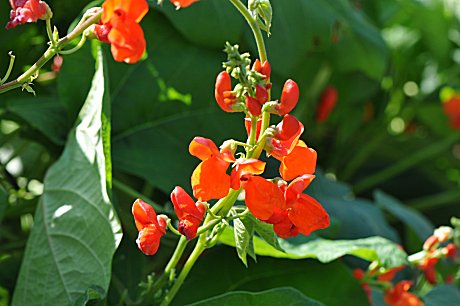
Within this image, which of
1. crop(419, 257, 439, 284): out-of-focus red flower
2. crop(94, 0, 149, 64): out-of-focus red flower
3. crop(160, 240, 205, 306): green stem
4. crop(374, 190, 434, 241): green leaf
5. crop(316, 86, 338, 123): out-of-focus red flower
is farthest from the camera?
crop(316, 86, 338, 123): out-of-focus red flower

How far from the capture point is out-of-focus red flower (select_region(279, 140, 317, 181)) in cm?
60

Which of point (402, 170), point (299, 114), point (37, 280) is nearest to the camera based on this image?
point (37, 280)

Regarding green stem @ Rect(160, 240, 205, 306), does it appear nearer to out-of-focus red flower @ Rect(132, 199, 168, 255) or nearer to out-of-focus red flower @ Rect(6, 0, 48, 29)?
out-of-focus red flower @ Rect(132, 199, 168, 255)

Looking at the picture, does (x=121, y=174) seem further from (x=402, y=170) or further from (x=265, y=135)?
(x=402, y=170)

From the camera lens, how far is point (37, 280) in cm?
82

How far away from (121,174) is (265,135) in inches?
20.7

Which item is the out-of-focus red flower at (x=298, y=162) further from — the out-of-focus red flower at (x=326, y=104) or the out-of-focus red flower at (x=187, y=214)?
the out-of-focus red flower at (x=326, y=104)

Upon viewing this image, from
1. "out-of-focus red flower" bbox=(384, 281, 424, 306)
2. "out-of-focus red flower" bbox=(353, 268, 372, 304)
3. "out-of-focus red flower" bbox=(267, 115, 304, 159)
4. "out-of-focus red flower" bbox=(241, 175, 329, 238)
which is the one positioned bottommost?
"out-of-focus red flower" bbox=(353, 268, 372, 304)

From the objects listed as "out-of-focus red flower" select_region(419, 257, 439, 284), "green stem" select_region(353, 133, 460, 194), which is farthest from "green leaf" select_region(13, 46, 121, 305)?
"green stem" select_region(353, 133, 460, 194)

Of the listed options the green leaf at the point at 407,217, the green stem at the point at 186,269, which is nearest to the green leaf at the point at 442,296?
the green leaf at the point at 407,217

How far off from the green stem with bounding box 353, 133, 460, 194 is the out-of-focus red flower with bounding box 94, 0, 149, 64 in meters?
1.05

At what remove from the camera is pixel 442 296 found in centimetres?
97

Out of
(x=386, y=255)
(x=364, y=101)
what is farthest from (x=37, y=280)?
(x=364, y=101)

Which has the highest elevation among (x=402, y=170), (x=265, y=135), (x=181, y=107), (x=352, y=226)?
(x=265, y=135)
